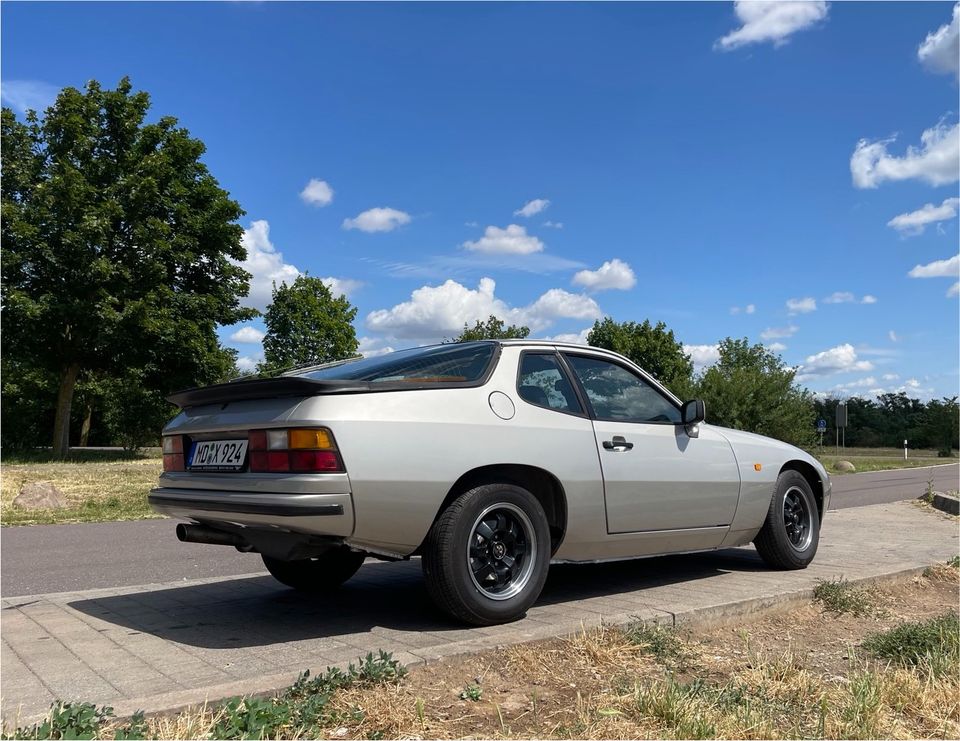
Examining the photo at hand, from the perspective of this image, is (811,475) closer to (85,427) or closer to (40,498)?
(40,498)

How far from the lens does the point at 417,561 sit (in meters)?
6.87

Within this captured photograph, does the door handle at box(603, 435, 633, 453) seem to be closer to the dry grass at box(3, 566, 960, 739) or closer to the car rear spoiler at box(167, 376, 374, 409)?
the dry grass at box(3, 566, 960, 739)

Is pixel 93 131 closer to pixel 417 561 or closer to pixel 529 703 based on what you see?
pixel 417 561

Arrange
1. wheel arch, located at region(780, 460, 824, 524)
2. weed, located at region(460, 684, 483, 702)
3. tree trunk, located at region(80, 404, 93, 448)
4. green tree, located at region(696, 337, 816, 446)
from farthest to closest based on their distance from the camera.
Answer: tree trunk, located at region(80, 404, 93, 448) < green tree, located at region(696, 337, 816, 446) < wheel arch, located at region(780, 460, 824, 524) < weed, located at region(460, 684, 483, 702)

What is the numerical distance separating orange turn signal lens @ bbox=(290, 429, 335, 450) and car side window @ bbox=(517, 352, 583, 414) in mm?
1240

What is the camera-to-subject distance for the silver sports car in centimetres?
385

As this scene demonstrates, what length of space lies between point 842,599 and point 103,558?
6540 mm

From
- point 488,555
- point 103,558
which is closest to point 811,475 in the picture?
point 488,555

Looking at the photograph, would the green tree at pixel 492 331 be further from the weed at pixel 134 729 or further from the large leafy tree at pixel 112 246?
the weed at pixel 134 729

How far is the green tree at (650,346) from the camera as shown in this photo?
61.5 m

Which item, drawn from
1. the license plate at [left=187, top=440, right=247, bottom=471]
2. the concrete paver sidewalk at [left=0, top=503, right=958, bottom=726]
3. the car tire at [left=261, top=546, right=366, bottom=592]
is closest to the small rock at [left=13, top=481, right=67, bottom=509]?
the concrete paver sidewalk at [left=0, top=503, right=958, bottom=726]

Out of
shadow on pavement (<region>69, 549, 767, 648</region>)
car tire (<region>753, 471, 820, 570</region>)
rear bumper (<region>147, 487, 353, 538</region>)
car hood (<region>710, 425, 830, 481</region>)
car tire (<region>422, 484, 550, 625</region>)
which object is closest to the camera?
rear bumper (<region>147, 487, 353, 538</region>)

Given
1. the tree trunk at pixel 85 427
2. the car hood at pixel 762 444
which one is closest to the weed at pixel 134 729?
the car hood at pixel 762 444

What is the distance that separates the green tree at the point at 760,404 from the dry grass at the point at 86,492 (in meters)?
25.2
